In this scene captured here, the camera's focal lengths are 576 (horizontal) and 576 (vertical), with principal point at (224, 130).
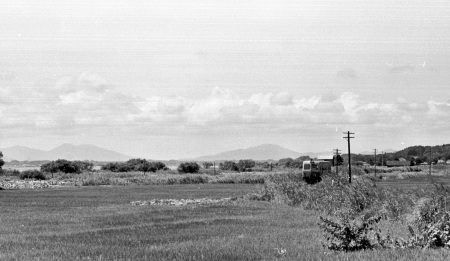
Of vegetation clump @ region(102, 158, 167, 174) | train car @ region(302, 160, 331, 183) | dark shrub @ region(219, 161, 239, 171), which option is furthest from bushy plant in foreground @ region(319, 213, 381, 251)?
dark shrub @ region(219, 161, 239, 171)

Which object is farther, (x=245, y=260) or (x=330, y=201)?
(x=330, y=201)

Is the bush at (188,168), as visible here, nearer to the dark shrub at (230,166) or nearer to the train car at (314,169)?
the dark shrub at (230,166)

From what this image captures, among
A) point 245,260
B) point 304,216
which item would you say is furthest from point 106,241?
point 304,216

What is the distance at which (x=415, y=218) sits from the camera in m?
19.8

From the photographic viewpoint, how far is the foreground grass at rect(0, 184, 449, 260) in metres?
17.4

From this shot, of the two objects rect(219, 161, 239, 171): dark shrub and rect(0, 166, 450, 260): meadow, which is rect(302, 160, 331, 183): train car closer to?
rect(0, 166, 450, 260): meadow

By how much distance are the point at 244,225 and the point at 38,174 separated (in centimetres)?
9240

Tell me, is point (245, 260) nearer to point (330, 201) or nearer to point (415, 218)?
point (415, 218)

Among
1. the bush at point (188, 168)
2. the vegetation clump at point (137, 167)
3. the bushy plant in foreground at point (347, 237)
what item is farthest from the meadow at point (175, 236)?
the vegetation clump at point (137, 167)

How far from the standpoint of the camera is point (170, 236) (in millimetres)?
22625

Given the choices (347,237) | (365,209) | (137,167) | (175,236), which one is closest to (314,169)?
(365,209)

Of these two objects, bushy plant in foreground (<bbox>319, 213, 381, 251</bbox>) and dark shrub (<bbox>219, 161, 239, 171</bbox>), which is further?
dark shrub (<bbox>219, 161, 239, 171</bbox>)

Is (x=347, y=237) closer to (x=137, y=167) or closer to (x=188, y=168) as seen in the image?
(x=188, y=168)

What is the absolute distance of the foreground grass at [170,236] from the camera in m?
17.4
